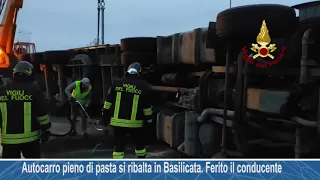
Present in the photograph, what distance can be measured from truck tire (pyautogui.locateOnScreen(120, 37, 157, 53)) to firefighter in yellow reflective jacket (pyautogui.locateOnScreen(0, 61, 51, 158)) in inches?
108

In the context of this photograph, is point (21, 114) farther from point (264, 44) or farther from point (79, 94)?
point (79, 94)

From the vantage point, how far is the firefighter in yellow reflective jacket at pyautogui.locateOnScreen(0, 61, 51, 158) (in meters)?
3.63

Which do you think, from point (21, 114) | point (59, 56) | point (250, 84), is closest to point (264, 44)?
point (250, 84)

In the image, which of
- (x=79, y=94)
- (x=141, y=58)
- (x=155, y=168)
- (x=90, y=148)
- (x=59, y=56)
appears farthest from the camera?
(x=59, y=56)

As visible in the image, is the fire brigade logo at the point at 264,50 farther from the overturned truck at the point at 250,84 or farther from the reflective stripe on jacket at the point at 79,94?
the reflective stripe on jacket at the point at 79,94

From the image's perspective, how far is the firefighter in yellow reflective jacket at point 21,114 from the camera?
3629 millimetres

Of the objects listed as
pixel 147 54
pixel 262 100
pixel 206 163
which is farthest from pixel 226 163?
pixel 147 54

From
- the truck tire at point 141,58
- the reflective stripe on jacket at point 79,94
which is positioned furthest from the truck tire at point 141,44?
the reflective stripe on jacket at point 79,94

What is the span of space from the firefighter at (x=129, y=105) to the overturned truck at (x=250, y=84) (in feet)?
1.85

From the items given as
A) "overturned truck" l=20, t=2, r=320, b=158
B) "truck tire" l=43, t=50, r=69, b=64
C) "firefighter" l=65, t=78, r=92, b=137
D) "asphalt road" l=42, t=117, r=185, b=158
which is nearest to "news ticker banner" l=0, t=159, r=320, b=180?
"overturned truck" l=20, t=2, r=320, b=158

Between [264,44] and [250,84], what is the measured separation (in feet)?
1.65

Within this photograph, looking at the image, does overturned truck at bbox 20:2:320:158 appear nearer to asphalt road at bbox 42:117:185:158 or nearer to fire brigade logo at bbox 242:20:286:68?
fire brigade logo at bbox 242:20:286:68

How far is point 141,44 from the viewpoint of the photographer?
20.7 ft

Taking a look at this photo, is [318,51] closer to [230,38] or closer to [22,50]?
[230,38]
